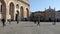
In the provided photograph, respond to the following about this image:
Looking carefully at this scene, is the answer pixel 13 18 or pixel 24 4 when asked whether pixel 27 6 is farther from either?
pixel 13 18

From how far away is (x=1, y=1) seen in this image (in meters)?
57.5

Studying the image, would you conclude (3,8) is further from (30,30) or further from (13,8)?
(30,30)

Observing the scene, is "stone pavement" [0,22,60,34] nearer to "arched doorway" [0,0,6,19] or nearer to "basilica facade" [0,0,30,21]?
"basilica facade" [0,0,30,21]

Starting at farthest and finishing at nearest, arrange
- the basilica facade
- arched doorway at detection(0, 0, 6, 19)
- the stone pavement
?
the basilica facade
arched doorway at detection(0, 0, 6, 19)
the stone pavement

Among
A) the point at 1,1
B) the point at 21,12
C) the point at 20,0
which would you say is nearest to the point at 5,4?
the point at 1,1

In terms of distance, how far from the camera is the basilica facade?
5784 centimetres

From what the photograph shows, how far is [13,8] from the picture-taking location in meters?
63.5

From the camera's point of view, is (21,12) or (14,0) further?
(21,12)

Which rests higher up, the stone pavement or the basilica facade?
the basilica facade

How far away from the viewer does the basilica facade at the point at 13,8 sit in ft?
190

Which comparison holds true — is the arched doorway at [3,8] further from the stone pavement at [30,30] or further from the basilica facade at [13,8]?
the stone pavement at [30,30]

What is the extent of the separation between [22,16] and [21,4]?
19.5ft

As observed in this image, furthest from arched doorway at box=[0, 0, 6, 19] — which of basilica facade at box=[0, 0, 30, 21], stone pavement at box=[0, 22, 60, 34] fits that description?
stone pavement at box=[0, 22, 60, 34]

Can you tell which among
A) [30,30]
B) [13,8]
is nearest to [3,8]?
[13,8]
